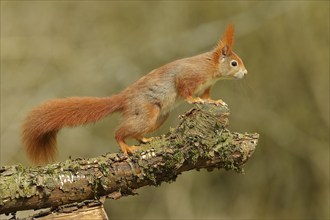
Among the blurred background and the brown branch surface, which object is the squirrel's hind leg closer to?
the brown branch surface

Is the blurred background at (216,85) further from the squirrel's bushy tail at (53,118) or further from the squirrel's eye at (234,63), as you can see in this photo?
the squirrel's bushy tail at (53,118)

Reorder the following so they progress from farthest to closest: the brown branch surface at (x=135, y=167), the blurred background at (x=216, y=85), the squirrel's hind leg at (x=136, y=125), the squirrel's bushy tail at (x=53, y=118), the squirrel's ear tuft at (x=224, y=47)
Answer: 1. the blurred background at (x=216, y=85)
2. the squirrel's ear tuft at (x=224, y=47)
3. the squirrel's hind leg at (x=136, y=125)
4. the squirrel's bushy tail at (x=53, y=118)
5. the brown branch surface at (x=135, y=167)

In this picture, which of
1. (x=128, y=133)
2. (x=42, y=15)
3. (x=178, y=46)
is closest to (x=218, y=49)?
(x=128, y=133)

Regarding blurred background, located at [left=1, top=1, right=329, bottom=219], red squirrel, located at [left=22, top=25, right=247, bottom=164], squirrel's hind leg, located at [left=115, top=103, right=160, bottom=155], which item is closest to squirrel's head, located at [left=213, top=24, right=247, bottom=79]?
red squirrel, located at [left=22, top=25, right=247, bottom=164]

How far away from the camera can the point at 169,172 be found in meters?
2.64

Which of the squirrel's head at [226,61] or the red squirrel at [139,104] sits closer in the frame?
the red squirrel at [139,104]

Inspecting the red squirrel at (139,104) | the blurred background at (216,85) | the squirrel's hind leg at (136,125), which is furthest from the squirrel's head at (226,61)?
the blurred background at (216,85)

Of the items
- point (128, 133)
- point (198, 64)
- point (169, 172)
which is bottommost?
point (169, 172)

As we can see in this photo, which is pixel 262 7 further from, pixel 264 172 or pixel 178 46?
pixel 264 172

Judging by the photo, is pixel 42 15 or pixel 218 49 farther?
pixel 42 15

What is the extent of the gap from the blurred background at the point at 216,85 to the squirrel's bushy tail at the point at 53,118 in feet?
12.1

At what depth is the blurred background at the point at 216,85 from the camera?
22.1 ft

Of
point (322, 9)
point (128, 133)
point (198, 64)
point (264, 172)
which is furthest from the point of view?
point (264, 172)

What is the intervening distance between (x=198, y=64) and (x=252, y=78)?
12.2 feet
